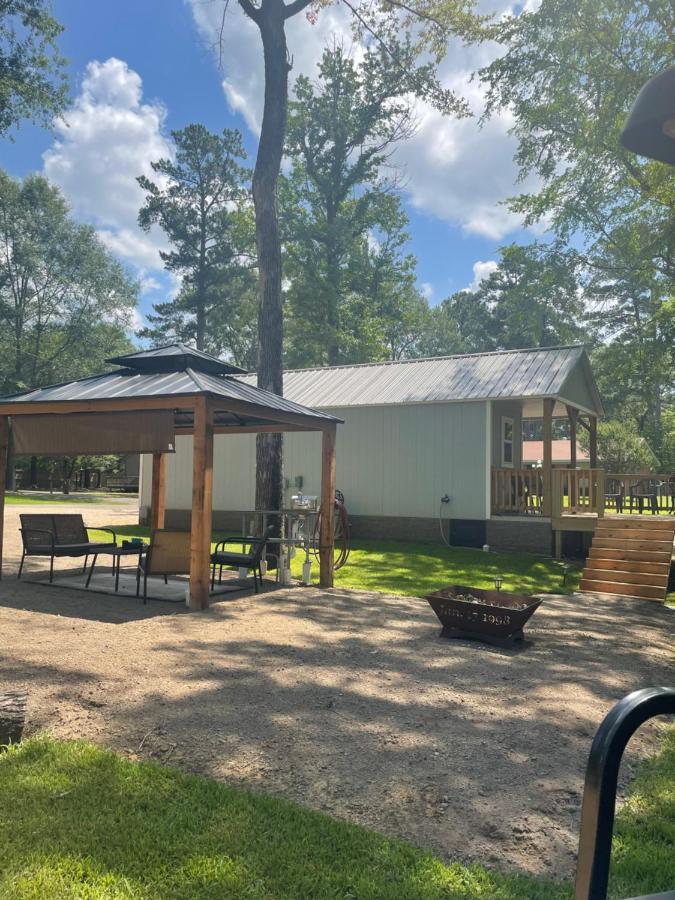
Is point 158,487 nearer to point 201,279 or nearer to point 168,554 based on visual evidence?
point 168,554

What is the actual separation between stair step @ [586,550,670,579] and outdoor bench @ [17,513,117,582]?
7375mm

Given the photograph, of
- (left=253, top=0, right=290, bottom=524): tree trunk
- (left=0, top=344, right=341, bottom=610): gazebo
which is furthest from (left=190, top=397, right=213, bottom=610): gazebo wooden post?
(left=253, top=0, right=290, bottom=524): tree trunk

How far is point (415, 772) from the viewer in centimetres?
336

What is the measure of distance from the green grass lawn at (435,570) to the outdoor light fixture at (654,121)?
762 cm

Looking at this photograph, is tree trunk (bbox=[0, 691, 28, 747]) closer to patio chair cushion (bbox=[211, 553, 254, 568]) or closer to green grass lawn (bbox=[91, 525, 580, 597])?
patio chair cushion (bbox=[211, 553, 254, 568])

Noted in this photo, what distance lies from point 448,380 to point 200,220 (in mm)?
25639

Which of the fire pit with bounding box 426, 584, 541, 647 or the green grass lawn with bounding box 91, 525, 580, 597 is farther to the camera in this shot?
the green grass lawn with bounding box 91, 525, 580, 597

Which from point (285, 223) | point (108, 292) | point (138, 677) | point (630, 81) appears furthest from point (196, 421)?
point (108, 292)

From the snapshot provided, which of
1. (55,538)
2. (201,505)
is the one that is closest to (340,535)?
(55,538)

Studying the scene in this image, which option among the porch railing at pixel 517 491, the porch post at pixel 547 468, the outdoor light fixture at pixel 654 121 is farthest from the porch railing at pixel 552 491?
the outdoor light fixture at pixel 654 121

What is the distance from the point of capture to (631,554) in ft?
33.6

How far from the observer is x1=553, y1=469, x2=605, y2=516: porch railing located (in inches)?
479

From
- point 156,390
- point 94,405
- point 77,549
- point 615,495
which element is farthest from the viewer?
point 615,495

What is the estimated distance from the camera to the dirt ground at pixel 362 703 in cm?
303
